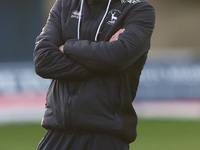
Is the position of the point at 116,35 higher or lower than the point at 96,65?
higher

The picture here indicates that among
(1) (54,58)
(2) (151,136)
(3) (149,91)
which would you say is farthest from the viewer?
(3) (149,91)

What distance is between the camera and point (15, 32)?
14969 millimetres

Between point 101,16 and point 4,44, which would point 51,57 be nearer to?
point 101,16

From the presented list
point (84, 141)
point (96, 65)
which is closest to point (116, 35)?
point (96, 65)

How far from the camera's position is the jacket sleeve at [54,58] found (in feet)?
12.1

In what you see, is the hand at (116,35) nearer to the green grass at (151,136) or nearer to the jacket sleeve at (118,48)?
the jacket sleeve at (118,48)

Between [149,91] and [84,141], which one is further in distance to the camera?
[149,91]

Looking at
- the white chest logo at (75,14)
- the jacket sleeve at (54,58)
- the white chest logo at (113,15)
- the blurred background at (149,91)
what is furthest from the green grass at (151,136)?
the white chest logo at (113,15)

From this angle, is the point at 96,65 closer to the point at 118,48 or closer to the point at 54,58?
the point at 118,48

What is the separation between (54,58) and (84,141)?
1.87 feet

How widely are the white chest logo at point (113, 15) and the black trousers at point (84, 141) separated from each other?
28.5 inches

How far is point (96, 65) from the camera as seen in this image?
3.68 m

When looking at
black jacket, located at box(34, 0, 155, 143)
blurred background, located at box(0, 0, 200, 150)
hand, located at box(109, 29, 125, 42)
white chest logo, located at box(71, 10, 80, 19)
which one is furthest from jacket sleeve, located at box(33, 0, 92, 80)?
blurred background, located at box(0, 0, 200, 150)

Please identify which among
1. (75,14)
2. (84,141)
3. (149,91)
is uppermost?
(75,14)
